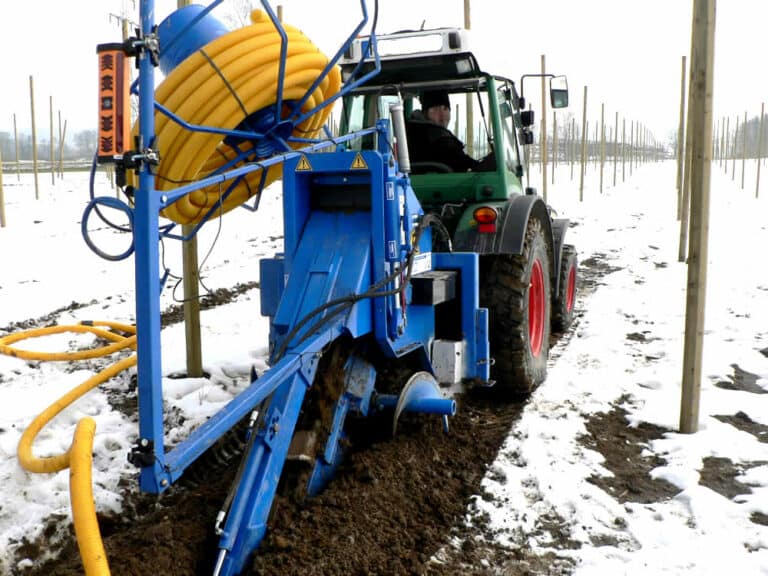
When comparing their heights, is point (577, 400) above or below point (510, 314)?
below

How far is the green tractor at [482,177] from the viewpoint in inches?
175

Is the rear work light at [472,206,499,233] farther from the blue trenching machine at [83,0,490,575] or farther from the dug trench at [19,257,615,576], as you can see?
the dug trench at [19,257,615,576]

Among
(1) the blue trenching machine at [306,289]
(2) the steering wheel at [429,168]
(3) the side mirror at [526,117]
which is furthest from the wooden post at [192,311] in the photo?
(3) the side mirror at [526,117]

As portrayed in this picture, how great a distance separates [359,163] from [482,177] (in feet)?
5.75

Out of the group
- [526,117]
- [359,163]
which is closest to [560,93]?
[526,117]

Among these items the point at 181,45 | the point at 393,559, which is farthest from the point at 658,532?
the point at 181,45

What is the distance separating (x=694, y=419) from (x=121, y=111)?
365 centimetres

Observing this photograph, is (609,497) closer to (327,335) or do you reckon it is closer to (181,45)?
(327,335)

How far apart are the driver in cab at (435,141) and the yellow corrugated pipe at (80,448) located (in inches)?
97.4

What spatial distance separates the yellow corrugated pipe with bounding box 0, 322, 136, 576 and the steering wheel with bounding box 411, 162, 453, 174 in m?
2.38

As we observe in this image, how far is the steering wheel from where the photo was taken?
16.1 ft

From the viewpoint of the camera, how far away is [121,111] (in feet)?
6.91

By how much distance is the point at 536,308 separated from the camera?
17.1ft

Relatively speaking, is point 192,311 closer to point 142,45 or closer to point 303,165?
point 303,165
